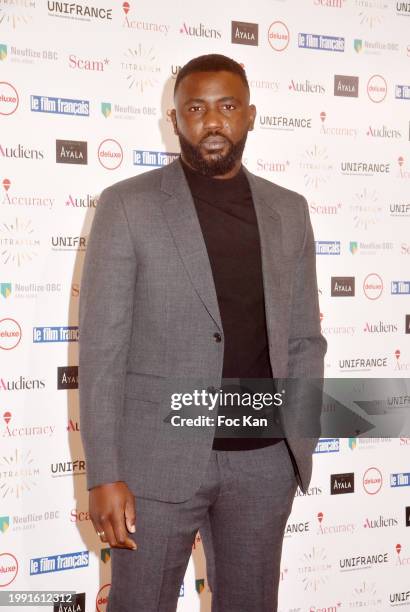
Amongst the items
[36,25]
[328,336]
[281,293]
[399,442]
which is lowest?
[399,442]

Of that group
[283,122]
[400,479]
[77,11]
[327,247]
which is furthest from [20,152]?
[400,479]

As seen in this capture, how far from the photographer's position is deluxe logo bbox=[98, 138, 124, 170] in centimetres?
263

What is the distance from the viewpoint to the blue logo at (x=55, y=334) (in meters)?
2.56

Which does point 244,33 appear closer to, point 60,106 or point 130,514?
point 60,106

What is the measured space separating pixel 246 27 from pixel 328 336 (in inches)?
52.3

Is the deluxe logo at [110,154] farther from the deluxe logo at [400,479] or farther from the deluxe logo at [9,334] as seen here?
the deluxe logo at [400,479]

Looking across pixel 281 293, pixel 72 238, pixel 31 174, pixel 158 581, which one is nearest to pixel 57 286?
pixel 72 238

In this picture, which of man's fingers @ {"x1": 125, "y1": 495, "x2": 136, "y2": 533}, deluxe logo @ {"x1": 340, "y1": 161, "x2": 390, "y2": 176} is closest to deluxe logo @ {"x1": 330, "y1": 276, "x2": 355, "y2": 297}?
deluxe logo @ {"x1": 340, "y1": 161, "x2": 390, "y2": 176}

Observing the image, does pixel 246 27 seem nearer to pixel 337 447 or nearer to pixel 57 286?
pixel 57 286

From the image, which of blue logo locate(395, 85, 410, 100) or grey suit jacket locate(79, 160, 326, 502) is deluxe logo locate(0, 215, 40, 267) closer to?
grey suit jacket locate(79, 160, 326, 502)

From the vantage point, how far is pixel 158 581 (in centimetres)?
162

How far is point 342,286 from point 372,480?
2.91 feet

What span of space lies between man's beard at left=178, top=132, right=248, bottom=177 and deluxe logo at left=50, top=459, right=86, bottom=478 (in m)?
1.35

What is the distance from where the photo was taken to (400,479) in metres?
3.19
